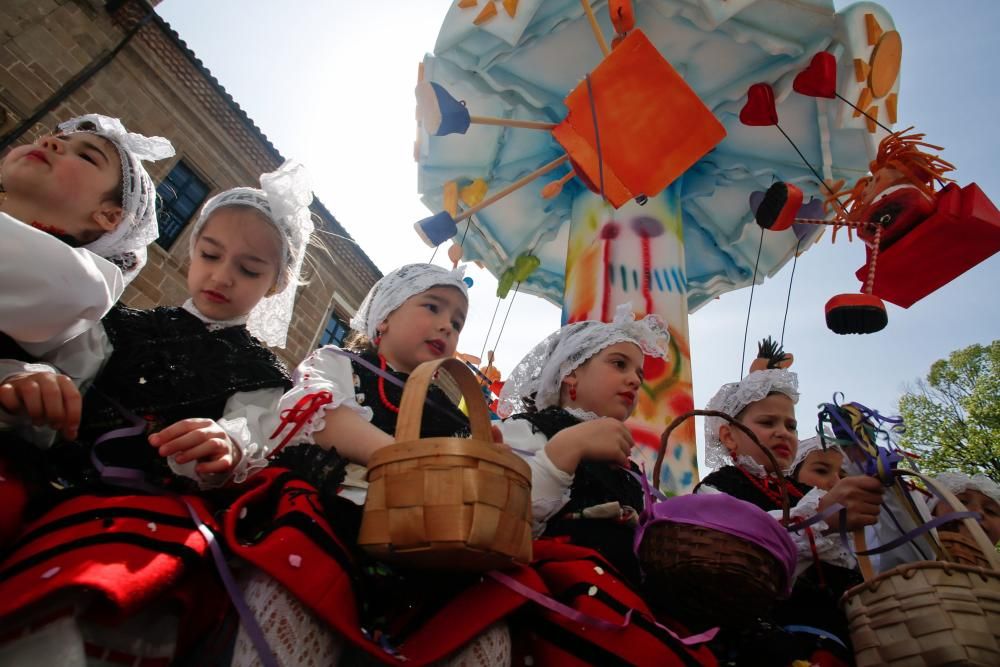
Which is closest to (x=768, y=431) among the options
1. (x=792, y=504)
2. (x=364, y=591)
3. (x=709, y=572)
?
(x=792, y=504)

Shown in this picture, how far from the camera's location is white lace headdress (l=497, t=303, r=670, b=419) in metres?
2.22

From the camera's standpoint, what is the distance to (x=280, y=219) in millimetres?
1738

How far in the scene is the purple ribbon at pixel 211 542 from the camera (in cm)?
95

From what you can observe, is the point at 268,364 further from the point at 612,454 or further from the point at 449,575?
the point at 612,454

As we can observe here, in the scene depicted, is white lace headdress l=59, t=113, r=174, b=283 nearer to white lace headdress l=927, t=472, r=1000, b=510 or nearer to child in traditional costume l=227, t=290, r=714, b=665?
child in traditional costume l=227, t=290, r=714, b=665

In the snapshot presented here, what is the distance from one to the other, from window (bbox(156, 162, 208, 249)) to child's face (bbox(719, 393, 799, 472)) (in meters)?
6.50

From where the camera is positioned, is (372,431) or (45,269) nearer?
(45,269)

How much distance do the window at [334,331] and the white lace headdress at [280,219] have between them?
705 cm

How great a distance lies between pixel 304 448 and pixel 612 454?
880 mm

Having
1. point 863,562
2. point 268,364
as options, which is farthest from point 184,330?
point 863,562

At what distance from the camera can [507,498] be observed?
3.25ft

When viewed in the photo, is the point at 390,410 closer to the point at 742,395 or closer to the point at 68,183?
the point at 68,183

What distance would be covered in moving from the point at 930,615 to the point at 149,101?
7.98 meters

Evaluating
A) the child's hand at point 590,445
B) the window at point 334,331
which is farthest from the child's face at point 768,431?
the window at point 334,331
